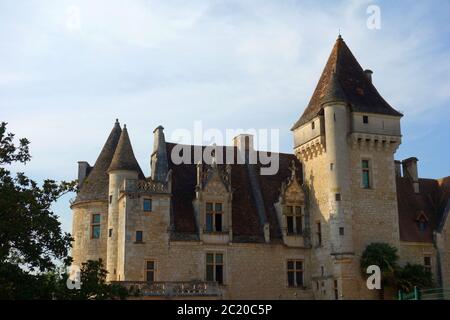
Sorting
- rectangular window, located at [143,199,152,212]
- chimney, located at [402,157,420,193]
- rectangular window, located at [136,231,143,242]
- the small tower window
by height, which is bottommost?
A: rectangular window, located at [136,231,143,242]

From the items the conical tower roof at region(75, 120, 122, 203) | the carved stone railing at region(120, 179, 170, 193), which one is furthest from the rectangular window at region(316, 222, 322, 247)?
the conical tower roof at region(75, 120, 122, 203)

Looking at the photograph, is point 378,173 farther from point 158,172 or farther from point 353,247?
point 158,172

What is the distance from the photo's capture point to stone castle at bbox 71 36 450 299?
31.2 m

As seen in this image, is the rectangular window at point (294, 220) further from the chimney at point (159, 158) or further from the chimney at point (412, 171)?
the chimney at point (412, 171)

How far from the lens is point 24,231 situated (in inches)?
779

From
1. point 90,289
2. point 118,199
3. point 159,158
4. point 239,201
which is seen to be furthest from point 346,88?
point 90,289

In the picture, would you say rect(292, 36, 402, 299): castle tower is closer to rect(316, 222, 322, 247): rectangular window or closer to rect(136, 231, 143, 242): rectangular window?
rect(316, 222, 322, 247): rectangular window

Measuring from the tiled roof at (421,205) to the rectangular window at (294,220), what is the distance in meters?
5.45

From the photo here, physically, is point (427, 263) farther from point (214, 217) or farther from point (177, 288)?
point (177, 288)

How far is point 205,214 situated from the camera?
32438 millimetres

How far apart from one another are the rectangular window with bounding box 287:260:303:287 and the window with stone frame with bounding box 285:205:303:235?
5.07ft

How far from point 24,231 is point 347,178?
18.1 meters
